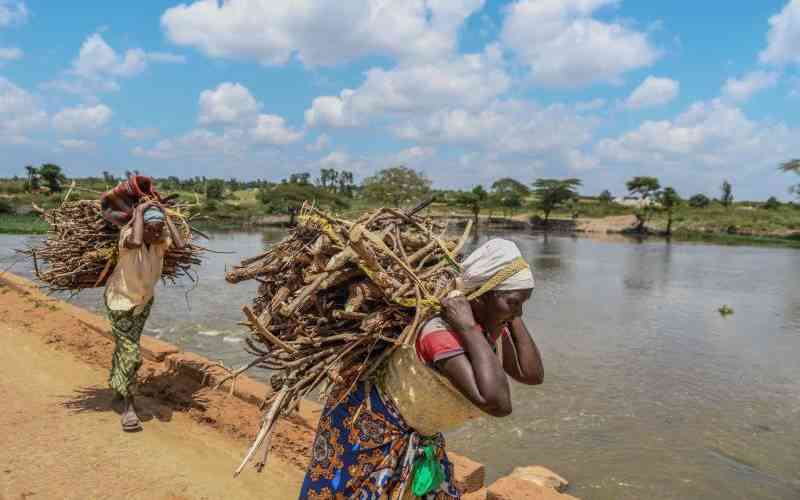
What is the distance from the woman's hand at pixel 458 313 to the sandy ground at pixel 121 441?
226cm

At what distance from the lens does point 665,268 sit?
22.7 m

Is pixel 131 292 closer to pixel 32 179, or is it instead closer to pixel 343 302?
pixel 343 302

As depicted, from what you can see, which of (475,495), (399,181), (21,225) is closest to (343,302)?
(475,495)

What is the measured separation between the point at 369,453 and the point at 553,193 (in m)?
56.5

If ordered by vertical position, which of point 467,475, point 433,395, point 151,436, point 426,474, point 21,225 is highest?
point 433,395

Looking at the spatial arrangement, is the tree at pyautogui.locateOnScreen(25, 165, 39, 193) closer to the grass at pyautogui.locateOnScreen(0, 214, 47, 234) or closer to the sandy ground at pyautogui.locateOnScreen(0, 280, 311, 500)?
the grass at pyautogui.locateOnScreen(0, 214, 47, 234)

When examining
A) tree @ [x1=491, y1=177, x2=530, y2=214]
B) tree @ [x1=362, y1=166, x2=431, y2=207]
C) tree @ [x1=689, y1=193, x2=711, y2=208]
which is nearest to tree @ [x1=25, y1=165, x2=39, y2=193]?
tree @ [x1=362, y1=166, x2=431, y2=207]

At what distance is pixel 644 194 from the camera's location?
52438mm

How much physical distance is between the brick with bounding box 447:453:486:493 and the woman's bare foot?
2.30 meters

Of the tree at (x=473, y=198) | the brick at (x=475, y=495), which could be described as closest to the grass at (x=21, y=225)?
the brick at (x=475, y=495)

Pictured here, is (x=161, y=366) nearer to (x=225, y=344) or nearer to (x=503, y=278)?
(x=225, y=344)

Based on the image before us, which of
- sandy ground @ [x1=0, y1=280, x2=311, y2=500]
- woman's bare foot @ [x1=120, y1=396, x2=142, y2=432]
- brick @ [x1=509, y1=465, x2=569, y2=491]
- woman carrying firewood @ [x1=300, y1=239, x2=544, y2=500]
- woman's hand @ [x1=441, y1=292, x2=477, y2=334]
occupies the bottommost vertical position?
brick @ [x1=509, y1=465, x2=569, y2=491]

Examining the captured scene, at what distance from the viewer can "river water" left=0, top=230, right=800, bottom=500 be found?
5.26 m

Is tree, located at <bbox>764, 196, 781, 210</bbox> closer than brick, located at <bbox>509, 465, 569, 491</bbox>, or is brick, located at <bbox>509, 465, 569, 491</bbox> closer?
brick, located at <bbox>509, 465, 569, 491</bbox>
